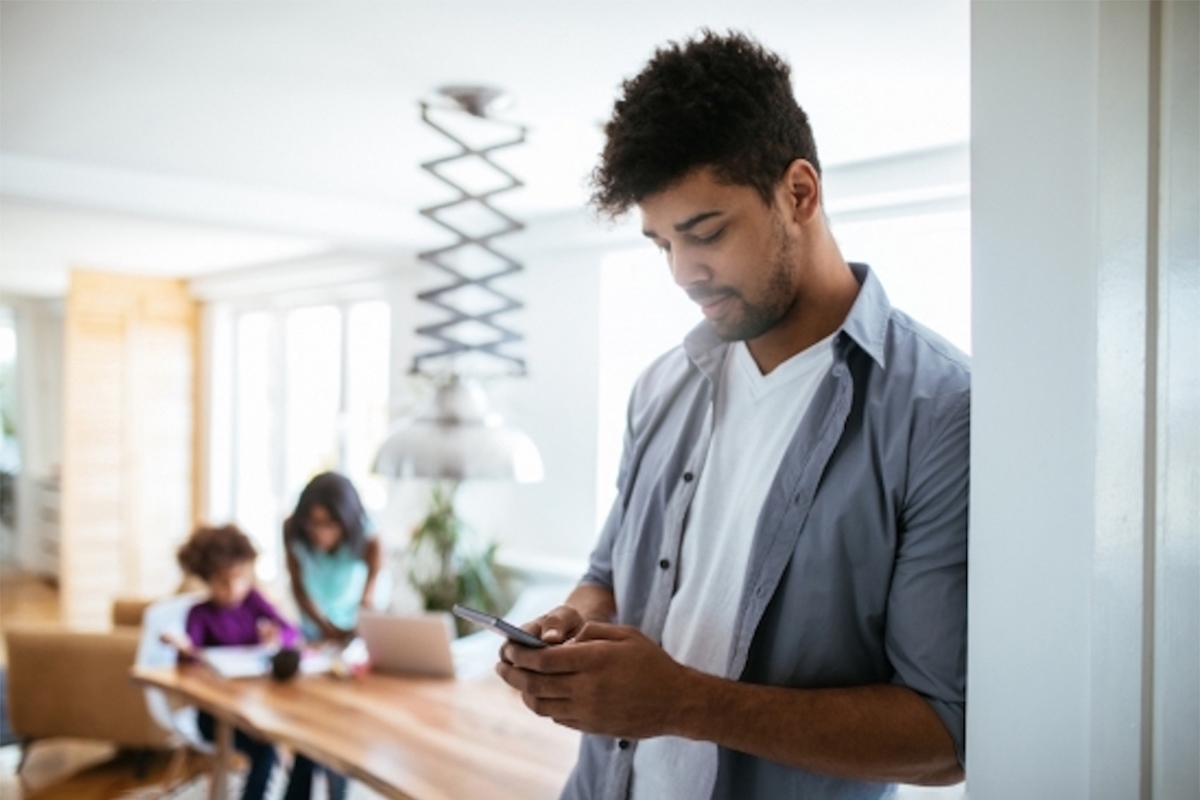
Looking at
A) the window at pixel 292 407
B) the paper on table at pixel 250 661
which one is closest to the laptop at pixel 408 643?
the paper on table at pixel 250 661

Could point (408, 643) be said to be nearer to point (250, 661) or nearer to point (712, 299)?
point (250, 661)

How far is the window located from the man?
4264 mm

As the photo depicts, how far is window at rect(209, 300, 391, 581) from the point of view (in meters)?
5.92

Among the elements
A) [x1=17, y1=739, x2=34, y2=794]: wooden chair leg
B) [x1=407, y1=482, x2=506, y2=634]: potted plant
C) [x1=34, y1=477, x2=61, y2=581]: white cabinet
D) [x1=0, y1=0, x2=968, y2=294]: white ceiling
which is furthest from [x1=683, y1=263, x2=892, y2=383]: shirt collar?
[x1=34, y1=477, x2=61, y2=581]: white cabinet

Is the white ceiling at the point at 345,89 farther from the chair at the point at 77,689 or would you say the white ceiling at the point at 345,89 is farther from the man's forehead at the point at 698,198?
the chair at the point at 77,689

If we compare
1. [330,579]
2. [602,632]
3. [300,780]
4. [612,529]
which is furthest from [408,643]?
[602,632]

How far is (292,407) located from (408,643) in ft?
12.4

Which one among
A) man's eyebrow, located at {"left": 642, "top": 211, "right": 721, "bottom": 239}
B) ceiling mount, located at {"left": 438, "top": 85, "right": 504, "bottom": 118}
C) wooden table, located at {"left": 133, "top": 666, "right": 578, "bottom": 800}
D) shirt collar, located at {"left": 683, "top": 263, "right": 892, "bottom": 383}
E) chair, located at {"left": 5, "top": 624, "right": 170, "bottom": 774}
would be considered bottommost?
chair, located at {"left": 5, "top": 624, "right": 170, "bottom": 774}

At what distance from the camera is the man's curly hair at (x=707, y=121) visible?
1194mm

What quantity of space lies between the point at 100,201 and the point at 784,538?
10.5 ft

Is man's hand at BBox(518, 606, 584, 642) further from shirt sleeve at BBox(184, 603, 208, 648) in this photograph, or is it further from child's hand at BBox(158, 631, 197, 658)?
shirt sleeve at BBox(184, 603, 208, 648)

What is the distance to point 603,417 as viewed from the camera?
4.13 meters

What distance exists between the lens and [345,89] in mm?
2521

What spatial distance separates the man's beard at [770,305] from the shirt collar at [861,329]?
0.27 ft
